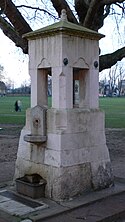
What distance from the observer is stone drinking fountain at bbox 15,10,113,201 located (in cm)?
670

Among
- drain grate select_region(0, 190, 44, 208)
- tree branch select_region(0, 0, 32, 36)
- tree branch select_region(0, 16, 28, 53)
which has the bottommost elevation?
drain grate select_region(0, 190, 44, 208)

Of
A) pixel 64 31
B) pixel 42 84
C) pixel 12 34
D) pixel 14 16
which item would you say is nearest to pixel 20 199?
pixel 42 84

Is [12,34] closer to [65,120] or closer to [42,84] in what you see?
[42,84]

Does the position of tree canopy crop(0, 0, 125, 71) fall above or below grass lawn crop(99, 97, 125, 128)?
above

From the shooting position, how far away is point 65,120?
264 inches

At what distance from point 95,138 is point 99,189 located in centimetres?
105

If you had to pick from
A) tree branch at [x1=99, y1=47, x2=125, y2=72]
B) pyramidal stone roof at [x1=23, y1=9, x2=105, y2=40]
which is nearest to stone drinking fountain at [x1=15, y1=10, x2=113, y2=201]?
pyramidal stone roof at [x1=23, y1=9, x2=105, y2=40]

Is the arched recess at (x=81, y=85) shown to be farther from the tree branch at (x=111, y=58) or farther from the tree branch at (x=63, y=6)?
the tree branch at (x=111, y=58)

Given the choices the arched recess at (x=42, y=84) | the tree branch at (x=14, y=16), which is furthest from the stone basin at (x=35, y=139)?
the tree branch at (x=14, y=16)

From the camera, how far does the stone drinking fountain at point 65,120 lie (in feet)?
22.0

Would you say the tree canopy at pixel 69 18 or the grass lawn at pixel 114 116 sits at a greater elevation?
the tree canopy at pixel 69 18

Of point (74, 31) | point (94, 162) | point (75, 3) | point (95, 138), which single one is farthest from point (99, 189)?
point (75, 3)

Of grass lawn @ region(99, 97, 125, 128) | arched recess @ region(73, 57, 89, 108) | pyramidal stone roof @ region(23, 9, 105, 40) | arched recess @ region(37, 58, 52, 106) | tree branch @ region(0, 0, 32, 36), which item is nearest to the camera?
pyramidal stone roof @ region(23, 9, 105, 40)

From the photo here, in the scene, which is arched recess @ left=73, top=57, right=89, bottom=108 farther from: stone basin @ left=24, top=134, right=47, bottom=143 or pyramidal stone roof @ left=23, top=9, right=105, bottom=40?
stone basin @ left=24, top=134, right=47, bottom=143
